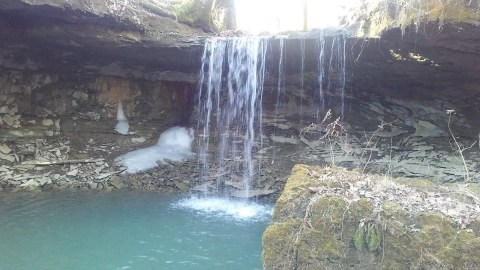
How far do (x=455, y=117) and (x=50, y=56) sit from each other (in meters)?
11.4

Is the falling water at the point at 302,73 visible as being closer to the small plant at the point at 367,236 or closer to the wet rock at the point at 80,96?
the wet rock at the point at 80,96

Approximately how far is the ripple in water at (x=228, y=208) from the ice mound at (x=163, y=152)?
2.43 m

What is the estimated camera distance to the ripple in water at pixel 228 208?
855 cm

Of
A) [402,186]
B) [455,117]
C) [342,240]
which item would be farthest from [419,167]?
[342,240]

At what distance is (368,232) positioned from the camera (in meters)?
2.83

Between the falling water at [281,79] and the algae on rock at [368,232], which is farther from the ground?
the falling water at [281,79]

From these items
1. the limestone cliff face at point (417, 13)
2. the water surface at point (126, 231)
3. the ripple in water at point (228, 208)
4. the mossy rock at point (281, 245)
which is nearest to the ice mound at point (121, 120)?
the water surface at point (126, 231)

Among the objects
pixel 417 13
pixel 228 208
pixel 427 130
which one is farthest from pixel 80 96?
pixel 427 130

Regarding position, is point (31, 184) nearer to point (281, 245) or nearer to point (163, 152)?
point (163, 152)

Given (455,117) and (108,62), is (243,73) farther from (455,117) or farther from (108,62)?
(455,117)

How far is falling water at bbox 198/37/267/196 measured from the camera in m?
10.6

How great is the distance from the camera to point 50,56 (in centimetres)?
1166

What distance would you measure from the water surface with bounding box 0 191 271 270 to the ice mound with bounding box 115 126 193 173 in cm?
179

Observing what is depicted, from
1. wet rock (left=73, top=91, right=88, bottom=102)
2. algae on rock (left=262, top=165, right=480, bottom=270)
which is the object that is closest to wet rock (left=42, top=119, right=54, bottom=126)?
wet rock (left=73, top=91, right=88, bottom=102)
